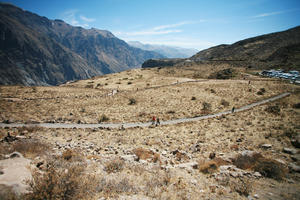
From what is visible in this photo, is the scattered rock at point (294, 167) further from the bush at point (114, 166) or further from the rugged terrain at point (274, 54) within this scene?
the rugged terrain at point (274, 54)

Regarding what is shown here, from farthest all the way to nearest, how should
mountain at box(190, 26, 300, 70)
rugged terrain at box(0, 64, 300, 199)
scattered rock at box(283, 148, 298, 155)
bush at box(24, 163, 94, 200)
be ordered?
1. mountain at box(190, 26, 300, 70)
2. scattered rock at box(283, 148, 298, 155)
3. rugged terrain at box(0, 64, 300, 199)
4. bush at box(24, 163, 94, 200)

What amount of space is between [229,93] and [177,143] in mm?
28141

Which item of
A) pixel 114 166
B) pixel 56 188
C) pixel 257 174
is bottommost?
pixel 257 174

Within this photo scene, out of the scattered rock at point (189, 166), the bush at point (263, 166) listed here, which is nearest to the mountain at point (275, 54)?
the bush at point (263, 166)

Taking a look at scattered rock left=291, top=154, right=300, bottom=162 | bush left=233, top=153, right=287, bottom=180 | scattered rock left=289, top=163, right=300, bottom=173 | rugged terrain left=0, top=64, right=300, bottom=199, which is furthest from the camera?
scattered rock left=291, top=154, right=300, bottom=162

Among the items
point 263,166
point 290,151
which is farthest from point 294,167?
point 290,151

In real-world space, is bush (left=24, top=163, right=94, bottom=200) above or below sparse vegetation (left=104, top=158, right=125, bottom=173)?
above

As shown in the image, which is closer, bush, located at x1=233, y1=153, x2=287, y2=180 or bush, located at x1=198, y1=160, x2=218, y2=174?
bush, located at x1=233, y1=153, x2=287, y2=180

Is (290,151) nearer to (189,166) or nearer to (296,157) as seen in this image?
(296,157)

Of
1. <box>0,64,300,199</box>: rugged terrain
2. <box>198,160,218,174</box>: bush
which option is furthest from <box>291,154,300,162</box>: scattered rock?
<box>198,160,218,174</box>: bush

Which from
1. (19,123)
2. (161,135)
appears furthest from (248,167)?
(19,123)

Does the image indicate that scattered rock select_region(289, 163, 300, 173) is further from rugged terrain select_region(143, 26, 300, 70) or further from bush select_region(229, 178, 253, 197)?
rugged terrain select_region(143, 26, 300, 70)

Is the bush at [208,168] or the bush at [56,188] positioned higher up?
the bush at [56,188]

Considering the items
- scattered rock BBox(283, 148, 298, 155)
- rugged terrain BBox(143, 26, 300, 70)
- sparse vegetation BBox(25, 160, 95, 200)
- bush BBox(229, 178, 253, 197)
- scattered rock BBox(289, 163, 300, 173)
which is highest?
rugged terrain BBox(143, 26, 300, 70)
